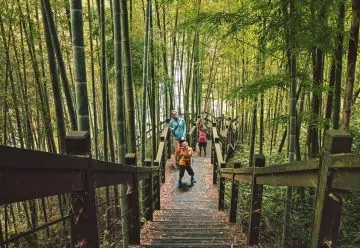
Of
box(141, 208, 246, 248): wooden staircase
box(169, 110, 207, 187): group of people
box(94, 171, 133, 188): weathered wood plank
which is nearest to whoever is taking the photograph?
box(94, 171, 133, 188): weathered wood plank

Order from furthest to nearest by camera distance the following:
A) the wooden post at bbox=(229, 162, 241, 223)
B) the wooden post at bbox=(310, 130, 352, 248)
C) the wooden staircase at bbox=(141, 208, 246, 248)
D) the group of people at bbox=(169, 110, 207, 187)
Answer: the group of people at bbox=(169, 110, 207, 187) → the wooden post at bbox=(229, 162, 241, 223) → the wooden staircase at bbox=(141, 208, 246, 248) → the wooden post at bbox=(310, 130, 352, 248)

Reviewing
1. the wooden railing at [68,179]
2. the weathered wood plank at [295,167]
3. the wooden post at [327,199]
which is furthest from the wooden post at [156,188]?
the wooden post at [327,199]

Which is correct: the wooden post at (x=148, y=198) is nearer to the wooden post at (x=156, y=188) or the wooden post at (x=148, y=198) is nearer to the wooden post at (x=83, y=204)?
the wooden post at (x=156, y=188)

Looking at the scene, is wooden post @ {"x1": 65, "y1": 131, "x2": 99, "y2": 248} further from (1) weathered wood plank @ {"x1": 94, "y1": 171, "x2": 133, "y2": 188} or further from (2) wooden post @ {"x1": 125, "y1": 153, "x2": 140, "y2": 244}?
(2) wooden post @ {"x1": 125, "y1": 153, "x2": 140, "y2": 244}

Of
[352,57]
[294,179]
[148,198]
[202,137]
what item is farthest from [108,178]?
[202,137]

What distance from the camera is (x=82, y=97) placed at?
2.69 meters

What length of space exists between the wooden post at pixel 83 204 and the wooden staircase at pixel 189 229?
1881 mm

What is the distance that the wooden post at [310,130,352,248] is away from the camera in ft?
5.20

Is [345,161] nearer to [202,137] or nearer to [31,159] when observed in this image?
[31,159]

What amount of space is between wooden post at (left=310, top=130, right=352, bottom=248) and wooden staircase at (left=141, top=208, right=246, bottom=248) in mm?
2010

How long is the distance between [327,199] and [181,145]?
605 cm

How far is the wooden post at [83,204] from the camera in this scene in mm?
1780

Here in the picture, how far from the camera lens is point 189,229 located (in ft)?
15.5

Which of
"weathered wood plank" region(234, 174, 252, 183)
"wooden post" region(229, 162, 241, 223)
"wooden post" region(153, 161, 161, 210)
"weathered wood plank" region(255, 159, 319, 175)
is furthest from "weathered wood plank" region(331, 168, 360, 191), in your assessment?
"wooden post" region(153, 161, 161, 210)
